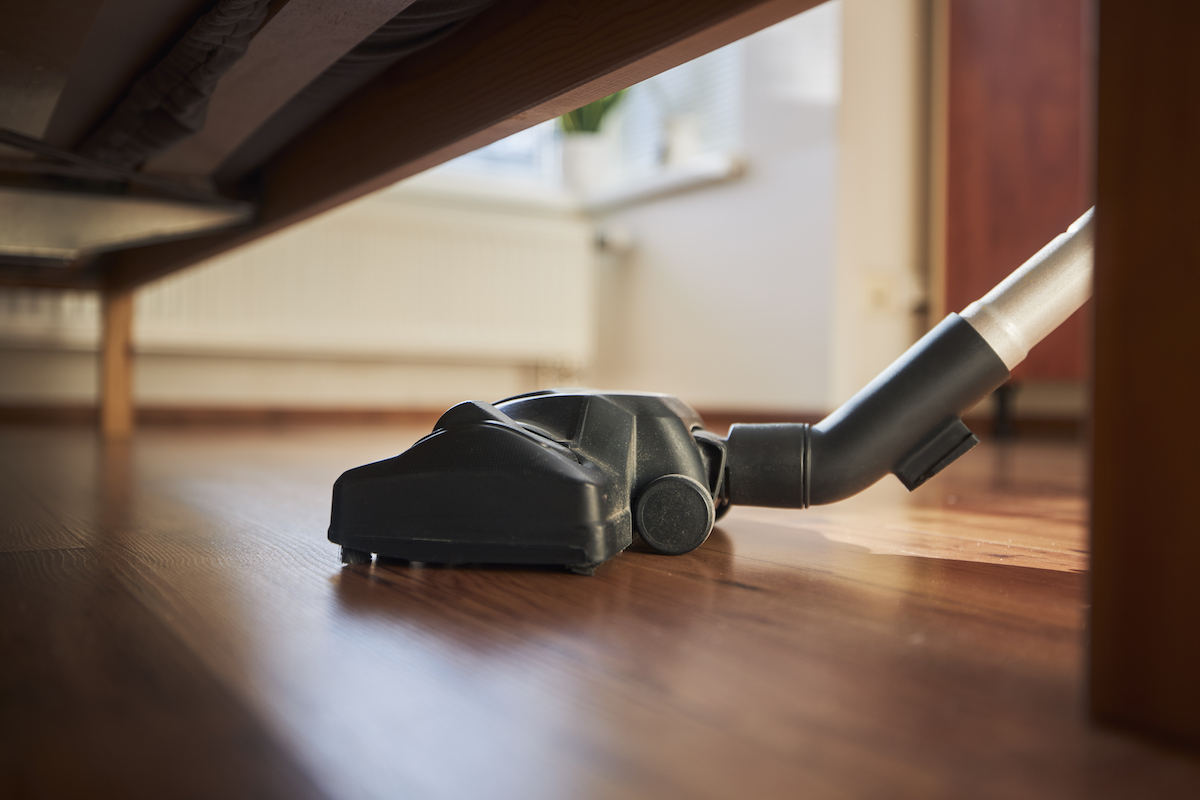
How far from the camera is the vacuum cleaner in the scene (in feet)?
1.81

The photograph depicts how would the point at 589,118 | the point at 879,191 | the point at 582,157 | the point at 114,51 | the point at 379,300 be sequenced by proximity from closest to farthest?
1. the point at 114,51
2. the point at 879,191
3. the point at 379,300
4. the point at 589,118
5. the point at 582,157

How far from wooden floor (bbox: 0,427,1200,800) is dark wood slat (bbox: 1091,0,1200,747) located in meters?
0.03

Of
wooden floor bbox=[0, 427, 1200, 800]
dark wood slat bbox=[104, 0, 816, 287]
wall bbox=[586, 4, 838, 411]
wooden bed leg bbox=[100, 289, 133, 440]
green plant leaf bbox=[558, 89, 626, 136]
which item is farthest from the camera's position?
green plant leaf bbox=[558, 89, 626, 136]

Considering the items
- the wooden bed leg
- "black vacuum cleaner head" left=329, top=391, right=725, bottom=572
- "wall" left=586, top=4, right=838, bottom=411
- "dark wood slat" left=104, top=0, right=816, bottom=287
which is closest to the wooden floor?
"black vacuum cleaner head" left=329, top=391, right=725, bottom=572

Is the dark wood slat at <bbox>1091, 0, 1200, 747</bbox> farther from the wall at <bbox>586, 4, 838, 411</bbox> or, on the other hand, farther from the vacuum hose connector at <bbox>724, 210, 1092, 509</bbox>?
the wall at <bbox>586, 4, 838, 411</bbox>

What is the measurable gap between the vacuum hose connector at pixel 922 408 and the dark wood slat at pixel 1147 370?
30cm

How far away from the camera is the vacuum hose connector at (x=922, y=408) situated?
0.62m

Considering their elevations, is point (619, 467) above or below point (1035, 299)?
below

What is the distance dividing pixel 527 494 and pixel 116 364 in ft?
6.46

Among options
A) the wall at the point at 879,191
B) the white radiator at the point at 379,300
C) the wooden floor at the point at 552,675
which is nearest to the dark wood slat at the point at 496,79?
the wooden floor at the point at 552,675

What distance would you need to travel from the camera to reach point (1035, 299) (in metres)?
0.62

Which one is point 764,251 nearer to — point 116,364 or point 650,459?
point 116,364

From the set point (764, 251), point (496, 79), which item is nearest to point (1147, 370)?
point (496, 79)

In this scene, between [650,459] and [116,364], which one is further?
[116,364]
